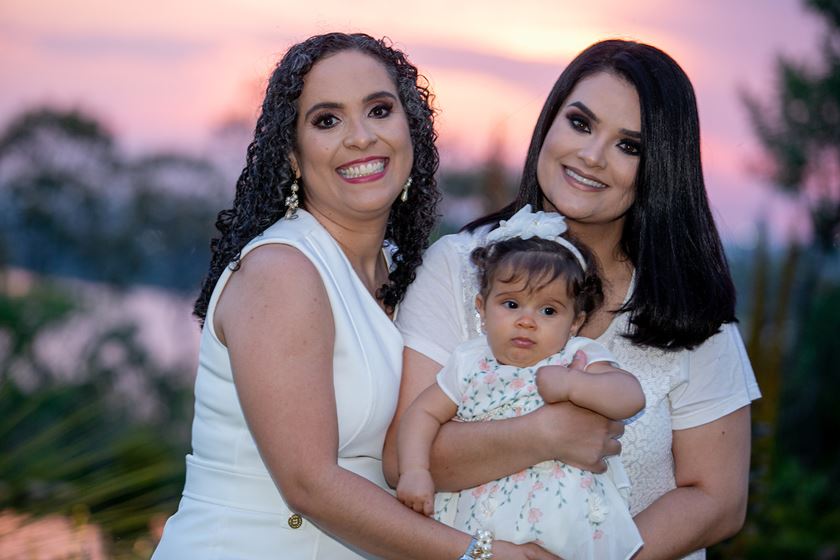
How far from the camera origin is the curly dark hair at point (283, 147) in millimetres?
3170

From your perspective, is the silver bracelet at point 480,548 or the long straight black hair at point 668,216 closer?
the silver bracelet at point 480,548

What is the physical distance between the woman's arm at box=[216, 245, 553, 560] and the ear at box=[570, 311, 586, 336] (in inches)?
26.6

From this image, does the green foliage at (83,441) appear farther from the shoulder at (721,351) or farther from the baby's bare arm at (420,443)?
the shoulder at (721,351)

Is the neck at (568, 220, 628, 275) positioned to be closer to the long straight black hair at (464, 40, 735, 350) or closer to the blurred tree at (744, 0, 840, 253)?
the long straight black hair at (464, 40, 735, 350)

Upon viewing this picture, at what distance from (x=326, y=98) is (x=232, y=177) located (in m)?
13.3

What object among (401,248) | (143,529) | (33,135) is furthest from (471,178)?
(401,248)

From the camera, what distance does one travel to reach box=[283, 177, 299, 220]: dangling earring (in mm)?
3225

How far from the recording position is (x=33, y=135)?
53.1 feet

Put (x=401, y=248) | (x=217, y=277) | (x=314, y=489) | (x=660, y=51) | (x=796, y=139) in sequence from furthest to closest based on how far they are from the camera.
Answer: (x=796, y=139), (x=401, y=248), (x=660, y=51), (x=217, y=277), (x=314, y=489)

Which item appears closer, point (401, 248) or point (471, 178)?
point (401, 248)

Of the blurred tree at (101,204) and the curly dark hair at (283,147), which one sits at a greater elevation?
the curly dark hair at (283,147)

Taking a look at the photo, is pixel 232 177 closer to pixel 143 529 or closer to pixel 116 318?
pixel 116 318

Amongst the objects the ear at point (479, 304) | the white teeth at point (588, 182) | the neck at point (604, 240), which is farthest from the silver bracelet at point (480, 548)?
the white teeth at point (588, 182)

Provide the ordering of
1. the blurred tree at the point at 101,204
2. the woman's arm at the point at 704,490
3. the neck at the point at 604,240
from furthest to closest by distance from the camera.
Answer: the blurred tree at the point at 101,204 → the neck at the point at 604,240 → the woman's arm at the point at 704,490
